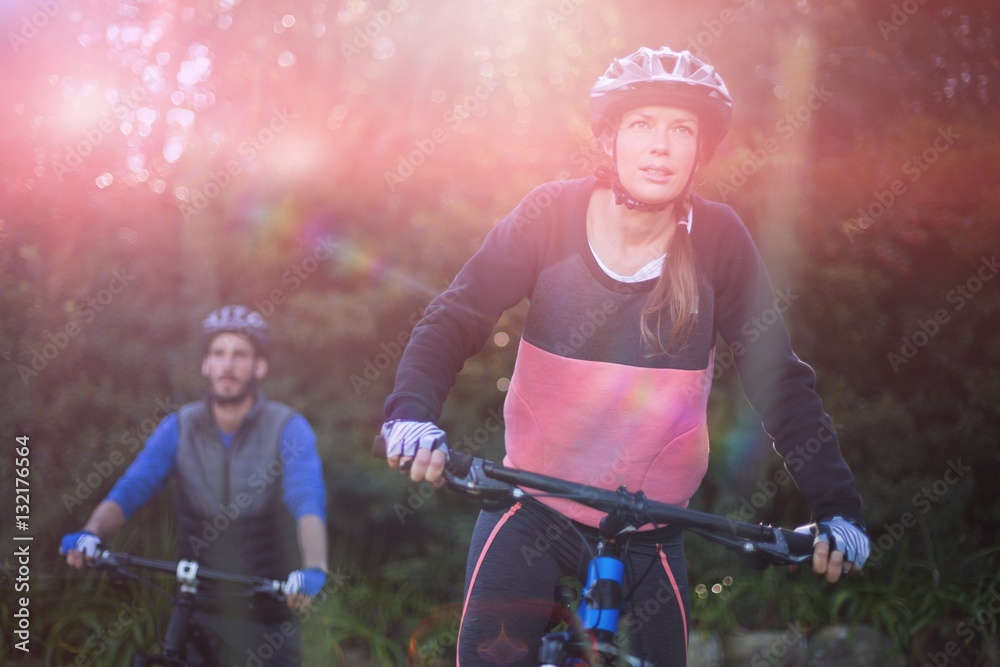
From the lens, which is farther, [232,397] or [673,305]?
[232,397]

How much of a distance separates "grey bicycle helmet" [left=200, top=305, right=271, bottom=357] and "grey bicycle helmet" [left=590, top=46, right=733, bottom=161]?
87.3 inches

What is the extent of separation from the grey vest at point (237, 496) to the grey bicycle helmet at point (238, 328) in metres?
0.29

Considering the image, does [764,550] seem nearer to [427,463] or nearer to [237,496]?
[427,463]

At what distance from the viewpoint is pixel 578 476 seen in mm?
2605

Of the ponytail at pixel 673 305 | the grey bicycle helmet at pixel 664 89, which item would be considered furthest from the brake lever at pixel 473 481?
the grey bicycle helmet at pixel 664 89

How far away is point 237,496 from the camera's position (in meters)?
4.06

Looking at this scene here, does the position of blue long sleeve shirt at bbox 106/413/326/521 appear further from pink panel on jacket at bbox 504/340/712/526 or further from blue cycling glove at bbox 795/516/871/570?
blue cycling glove at bbox 795/516/871/570

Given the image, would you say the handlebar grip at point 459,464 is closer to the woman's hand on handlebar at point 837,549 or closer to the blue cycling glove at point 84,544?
the woman's hand on handlebar at point 837,549

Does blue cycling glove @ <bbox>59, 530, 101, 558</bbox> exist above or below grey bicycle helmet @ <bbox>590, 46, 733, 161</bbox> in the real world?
below

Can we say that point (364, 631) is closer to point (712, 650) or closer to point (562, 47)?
point (712, 650)

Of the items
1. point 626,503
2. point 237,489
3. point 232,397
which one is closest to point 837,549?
point 626,503

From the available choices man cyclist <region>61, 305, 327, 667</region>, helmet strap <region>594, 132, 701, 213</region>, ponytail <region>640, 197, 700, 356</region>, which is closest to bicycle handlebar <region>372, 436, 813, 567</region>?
ponytail <region>640, 197, 700, 356</region>

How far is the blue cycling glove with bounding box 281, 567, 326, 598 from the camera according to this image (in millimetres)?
3506

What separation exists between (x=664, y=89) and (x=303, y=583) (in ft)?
7.49
